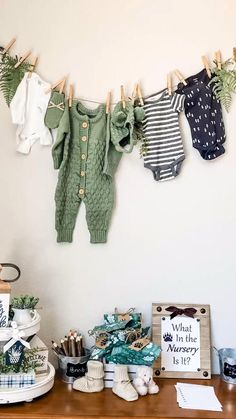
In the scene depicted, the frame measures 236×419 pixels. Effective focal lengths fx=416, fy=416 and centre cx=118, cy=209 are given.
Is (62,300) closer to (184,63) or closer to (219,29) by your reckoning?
(184,63)

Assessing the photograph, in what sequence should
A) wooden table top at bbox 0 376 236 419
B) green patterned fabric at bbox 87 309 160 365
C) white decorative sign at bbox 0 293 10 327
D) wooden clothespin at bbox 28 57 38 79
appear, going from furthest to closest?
wooden clothespin at bbox 28 57 38 79 < green patterned fabric at bbox 87 309 160 365 < white decorative sign at bbox 0 293 10 327 < wooden table top at bbox 0 376 236 419

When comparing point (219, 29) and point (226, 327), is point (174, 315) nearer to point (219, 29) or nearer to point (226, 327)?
point (226, 327)

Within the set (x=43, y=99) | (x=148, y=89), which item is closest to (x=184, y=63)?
(x=148, y=89)

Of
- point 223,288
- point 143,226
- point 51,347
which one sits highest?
point 143,226

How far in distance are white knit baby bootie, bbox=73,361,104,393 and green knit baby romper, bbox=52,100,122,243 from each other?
486 millimetres

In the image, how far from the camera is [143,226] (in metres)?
1.73

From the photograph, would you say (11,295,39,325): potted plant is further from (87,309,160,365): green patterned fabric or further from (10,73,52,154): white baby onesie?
(10,73,52,154): white baby onesie

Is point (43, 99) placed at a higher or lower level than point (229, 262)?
higher

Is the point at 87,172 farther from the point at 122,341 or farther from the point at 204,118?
the point at 122,341

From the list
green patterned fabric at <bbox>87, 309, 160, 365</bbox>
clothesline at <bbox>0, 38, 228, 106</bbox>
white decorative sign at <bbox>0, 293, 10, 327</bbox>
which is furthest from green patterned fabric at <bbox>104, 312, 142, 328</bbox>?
clothesline at <bbox>0, 38, 228, 106</bbox>

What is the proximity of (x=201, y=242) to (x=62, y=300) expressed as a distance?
2.05ft

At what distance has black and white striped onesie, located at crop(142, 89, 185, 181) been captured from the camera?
1696mm

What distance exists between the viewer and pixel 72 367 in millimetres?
1557

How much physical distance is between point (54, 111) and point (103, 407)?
3.66 ft
